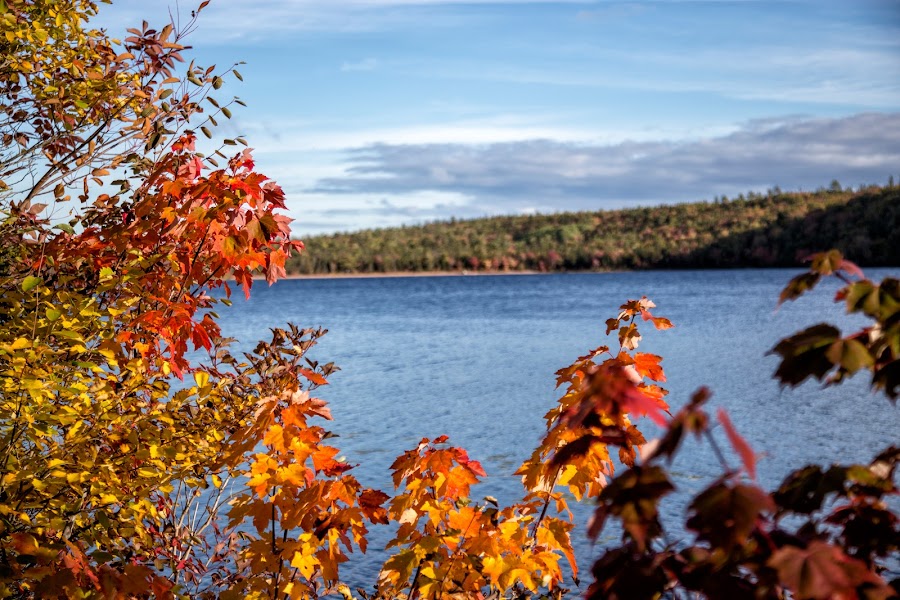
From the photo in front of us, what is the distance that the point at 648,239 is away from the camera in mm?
99938

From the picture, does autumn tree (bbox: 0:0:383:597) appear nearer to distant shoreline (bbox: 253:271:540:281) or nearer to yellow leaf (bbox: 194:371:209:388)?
yellow leaf (bbox: 194:371:209:388)

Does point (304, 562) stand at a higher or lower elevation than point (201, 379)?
lower

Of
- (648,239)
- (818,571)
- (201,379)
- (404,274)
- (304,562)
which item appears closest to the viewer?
(818,571)

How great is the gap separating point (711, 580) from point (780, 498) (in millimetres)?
344

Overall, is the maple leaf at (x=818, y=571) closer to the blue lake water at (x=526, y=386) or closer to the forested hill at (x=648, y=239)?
the blue lake water at (x=526, y=386)

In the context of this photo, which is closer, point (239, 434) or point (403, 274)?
point (239, 434)

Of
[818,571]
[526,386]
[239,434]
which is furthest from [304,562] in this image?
[526,386]

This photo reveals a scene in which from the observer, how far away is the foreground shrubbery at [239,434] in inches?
63.0

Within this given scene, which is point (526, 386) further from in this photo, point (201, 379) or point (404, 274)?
point (404, 274)

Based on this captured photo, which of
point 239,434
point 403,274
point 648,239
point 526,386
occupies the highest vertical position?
point 648,239

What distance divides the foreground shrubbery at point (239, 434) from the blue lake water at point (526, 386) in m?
0.26

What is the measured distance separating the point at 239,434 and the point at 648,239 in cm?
10024

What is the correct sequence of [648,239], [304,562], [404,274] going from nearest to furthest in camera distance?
[304,562] → [404,274] → [648,239]

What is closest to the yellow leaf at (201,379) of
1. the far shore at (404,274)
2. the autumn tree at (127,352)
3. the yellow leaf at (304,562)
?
the autumn tree at (127,352)
